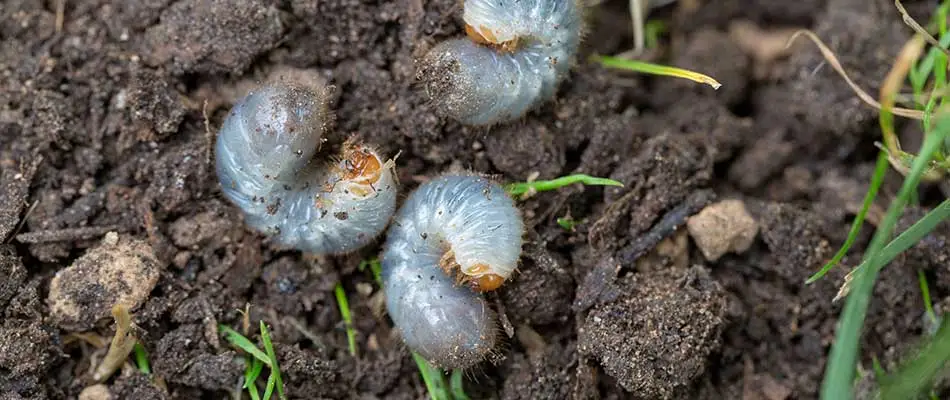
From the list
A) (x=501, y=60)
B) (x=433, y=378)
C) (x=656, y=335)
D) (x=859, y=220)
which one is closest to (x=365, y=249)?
(x=433, y=378)

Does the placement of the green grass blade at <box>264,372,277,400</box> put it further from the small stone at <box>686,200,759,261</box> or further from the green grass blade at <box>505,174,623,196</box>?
the small stone at <box>686,200,759,261</box>

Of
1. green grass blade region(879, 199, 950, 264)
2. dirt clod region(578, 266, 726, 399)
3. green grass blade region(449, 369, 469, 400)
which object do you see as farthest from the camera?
green grass blade region(449, 369, 469, 400)

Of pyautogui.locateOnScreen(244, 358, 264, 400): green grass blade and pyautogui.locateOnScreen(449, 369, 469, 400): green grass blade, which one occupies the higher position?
pyautogui.locateOnScreen(244, 358, 264, 400): green grass blade

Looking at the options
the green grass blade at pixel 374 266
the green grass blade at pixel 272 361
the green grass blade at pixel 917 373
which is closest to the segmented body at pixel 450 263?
the green grass blade at pixel 374 266

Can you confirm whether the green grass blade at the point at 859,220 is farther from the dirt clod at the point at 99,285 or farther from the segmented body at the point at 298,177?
the dirt clod at the point at 99,285

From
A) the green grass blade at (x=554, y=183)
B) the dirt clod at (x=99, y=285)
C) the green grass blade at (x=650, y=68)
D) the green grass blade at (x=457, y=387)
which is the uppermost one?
the green grass blade at (x=650, y=68)

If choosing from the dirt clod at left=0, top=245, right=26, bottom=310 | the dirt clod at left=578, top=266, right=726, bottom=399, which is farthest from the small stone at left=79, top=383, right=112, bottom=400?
the dirt clod at left=578, top=266, right=726, bottom=399

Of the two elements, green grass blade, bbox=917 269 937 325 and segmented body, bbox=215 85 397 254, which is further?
green grass blade, bbox=917 269 937 325
